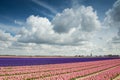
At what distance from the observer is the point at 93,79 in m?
17.1

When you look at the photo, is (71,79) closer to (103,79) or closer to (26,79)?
(103,79)

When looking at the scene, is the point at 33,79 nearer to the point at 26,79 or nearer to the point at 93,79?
the point at 26,79

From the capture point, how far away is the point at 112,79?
19.0 metres

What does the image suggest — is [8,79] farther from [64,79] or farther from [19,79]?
[64,79]

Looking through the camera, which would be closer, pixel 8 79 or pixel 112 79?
pixel 8 79

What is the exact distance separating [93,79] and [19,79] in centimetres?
725

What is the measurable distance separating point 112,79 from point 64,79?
18.4 ft

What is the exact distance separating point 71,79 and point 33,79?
3986 millimetres

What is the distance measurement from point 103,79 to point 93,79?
121 centimetres

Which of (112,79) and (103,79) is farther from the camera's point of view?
(112,79)

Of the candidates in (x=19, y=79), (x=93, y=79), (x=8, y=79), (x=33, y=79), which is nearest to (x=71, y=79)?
(x=93, y=79)

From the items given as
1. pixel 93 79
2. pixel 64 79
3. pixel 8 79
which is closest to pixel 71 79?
pixel 64 79

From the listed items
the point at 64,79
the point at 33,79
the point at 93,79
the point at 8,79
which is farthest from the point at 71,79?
the point at 8,79

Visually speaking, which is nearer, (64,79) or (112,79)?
(64,79)
